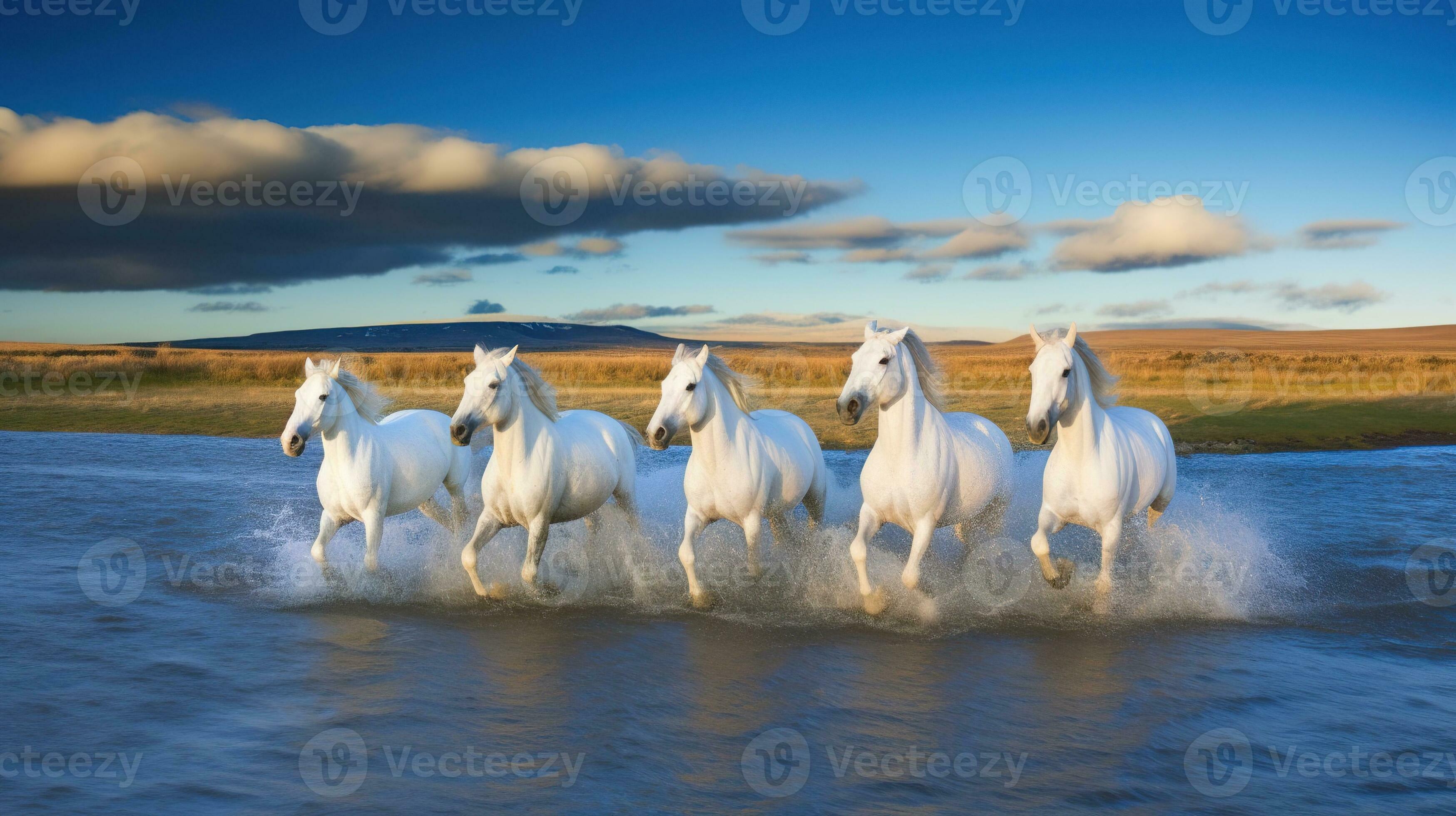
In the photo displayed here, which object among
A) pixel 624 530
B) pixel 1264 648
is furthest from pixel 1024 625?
pixel 624 530

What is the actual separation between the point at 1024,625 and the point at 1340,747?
2.43 meters

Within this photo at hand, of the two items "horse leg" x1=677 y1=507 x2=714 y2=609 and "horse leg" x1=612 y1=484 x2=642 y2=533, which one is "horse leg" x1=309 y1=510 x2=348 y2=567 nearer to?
"horse leg" x1=612 y1=484 x2=642 y2=533

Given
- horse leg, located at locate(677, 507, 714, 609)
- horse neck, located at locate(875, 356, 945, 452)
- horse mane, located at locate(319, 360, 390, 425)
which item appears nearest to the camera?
horse neck, located at locate(875, 356, 945, 452)

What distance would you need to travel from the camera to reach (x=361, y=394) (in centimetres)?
843

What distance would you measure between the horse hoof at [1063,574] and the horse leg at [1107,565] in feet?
0.78

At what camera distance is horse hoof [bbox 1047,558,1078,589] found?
24.9 feet

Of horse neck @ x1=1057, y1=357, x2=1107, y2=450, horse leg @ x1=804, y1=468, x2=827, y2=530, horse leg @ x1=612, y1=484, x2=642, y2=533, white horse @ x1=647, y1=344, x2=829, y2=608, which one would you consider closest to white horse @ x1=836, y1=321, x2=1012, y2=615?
horse neck @ x1=1057, y1=357, x2=1107, y2=450

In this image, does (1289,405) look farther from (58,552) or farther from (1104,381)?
(58,552)

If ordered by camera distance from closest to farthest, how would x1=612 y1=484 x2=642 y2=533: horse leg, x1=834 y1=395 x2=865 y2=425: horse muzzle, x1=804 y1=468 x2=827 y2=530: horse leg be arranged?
1. x1=834 y1=395 x2=865 y2=425: horse muzzle
2. x1=612 y1=484 x2=642 y2=533: horse leg
3. x1=804 y1=468 x2=827 y2=530: horse leg

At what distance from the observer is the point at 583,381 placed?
2972 centimetres

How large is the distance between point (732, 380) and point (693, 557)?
Answer: 1.51 metres

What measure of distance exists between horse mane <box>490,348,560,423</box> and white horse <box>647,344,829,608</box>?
1.12 metres

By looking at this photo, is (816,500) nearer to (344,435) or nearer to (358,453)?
(358,453)

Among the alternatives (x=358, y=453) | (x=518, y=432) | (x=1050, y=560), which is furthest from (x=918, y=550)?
(x=358, y=453)
